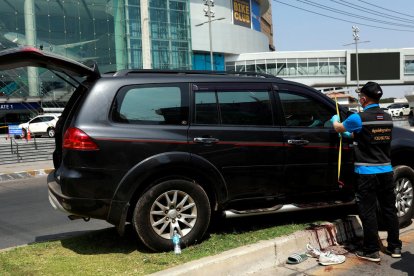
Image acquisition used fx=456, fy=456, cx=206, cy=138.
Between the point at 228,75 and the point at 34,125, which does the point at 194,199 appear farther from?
the point at 34,125

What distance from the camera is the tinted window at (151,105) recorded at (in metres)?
4.63

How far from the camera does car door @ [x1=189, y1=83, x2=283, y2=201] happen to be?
189 inches

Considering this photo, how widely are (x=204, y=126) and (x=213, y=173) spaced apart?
0.50 metres

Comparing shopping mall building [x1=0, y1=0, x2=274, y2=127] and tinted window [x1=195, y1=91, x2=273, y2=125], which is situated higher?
shopping mall building [x1=0, y1=0, x2=274, y2=127]

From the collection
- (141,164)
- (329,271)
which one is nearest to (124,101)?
(141,164)

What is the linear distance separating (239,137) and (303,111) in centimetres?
100

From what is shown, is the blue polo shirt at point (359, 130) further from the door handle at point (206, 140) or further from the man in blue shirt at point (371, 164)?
the door handle at point (206, 140)

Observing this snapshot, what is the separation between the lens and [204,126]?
4.82 m

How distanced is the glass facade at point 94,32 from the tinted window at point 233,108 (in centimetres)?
4084

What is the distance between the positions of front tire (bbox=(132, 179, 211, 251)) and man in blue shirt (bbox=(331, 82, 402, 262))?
1645 mm

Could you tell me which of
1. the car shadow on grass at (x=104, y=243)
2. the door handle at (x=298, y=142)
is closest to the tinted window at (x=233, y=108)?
the door handle at (x=298, y=142)

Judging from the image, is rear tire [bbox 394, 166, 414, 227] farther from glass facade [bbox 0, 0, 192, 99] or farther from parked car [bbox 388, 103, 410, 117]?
parked car [bbox 388, 103, 410, 117]

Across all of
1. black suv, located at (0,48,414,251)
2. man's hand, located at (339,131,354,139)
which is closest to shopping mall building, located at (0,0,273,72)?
man's hand, located at (339,131,354,139)

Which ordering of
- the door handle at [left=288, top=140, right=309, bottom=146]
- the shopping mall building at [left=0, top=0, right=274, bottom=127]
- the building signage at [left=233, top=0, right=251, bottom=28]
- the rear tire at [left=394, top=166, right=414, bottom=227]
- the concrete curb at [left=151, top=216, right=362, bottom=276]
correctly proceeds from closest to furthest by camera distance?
the concrete curb at [left=151, top=216, right=362, bottom=276] → the door handle at [left=288, top=140, right=309, bottom=146] → the rear tire at [left=394, top=166, right=414, bottom=227] → the shopping mall building at [left=0, top=0, right=274, bottom=127] → the building signage at [left=233, top=0, right=251, bottom=28]
